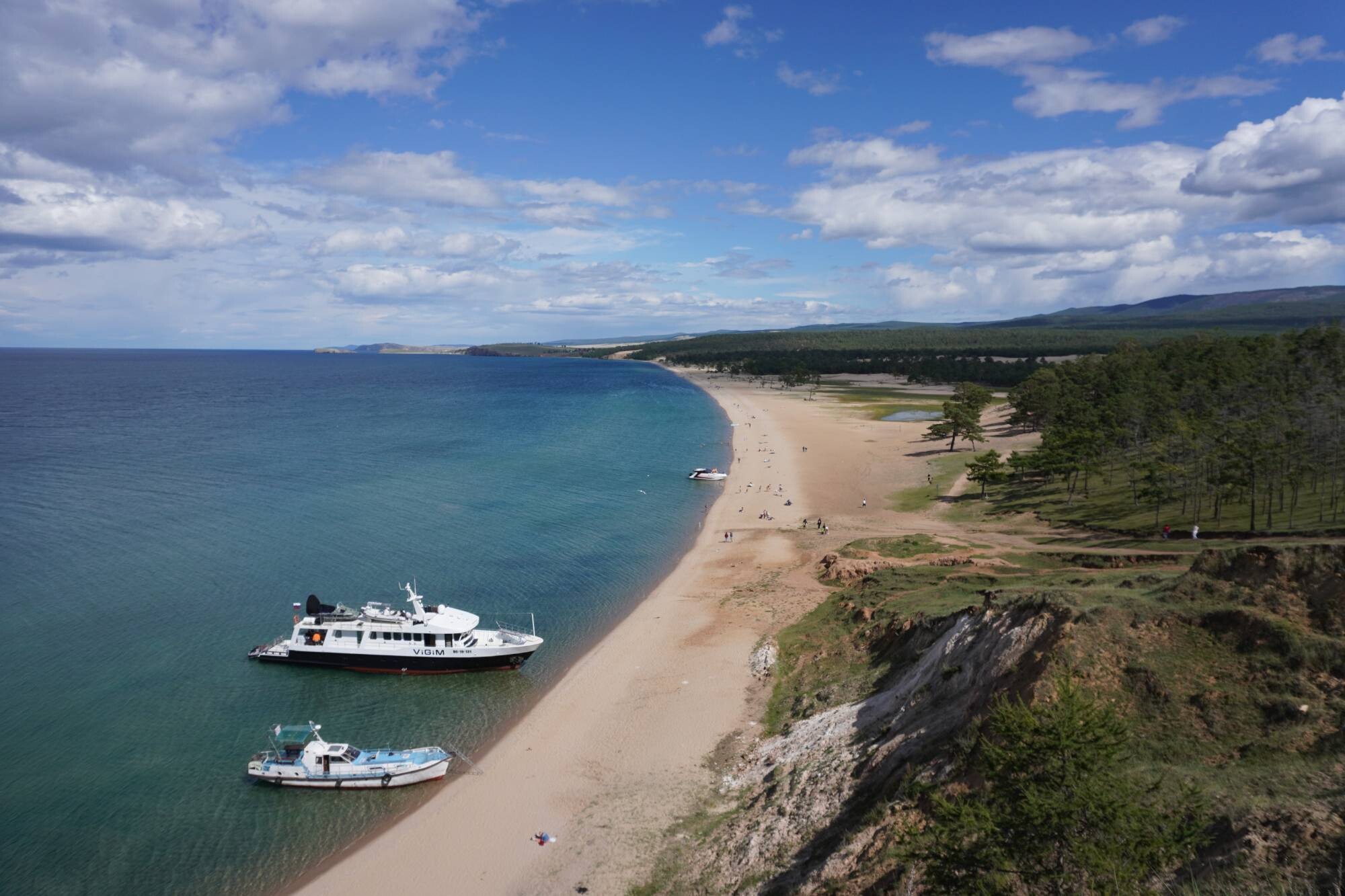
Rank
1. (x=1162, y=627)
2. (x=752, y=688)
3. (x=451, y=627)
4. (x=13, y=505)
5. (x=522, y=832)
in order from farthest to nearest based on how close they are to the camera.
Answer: (x=13, y=505), (x=451, y=627), (x=752, y=688), (x=522, y=832), (x=1162, y=627)

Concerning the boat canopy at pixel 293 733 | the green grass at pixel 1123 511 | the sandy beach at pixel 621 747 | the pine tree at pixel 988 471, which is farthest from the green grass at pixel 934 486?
the boat canopy at pixel 293 733

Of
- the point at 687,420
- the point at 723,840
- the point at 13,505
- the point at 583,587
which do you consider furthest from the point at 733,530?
the point at 687,420

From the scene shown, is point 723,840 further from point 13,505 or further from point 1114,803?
point 13,505

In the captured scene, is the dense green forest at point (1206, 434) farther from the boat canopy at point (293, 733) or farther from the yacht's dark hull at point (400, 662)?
the boat canopy at point (293, 733)

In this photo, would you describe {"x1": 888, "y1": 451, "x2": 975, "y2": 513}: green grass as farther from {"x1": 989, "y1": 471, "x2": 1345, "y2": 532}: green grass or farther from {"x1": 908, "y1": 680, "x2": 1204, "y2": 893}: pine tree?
{"x1": 908, "y1": 680, "x2": 1204, "y2": 893}: pine tree

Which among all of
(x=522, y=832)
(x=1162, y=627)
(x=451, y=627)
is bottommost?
(x=522, y=832)

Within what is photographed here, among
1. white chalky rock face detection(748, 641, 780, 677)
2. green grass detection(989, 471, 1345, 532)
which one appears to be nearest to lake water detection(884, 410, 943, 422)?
green grass detection(989, 471, 1345, 532)

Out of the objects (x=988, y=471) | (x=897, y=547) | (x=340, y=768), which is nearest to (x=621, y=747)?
(x=340, y=768)

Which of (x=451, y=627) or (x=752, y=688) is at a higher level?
(x=451, y=627)
